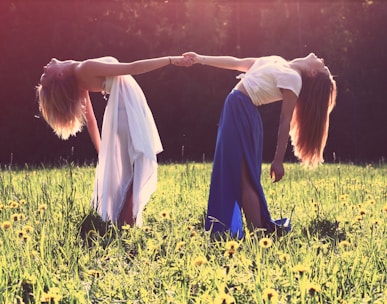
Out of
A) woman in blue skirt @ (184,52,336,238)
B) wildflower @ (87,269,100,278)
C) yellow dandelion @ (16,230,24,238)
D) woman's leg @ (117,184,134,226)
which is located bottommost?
woman's leg @ (117,184,134,226)

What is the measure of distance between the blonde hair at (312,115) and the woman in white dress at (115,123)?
1.06m

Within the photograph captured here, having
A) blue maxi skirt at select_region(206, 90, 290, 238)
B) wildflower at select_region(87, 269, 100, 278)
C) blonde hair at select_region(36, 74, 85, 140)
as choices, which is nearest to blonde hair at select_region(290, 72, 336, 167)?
blue maxi skirt at select_region(206, 90, 290, 238)

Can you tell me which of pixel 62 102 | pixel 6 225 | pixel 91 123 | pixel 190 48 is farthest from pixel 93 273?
pixel 190 48

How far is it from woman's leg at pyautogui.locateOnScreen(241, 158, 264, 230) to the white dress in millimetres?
779

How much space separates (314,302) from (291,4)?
47.5 ft

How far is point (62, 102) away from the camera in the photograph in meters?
4.82

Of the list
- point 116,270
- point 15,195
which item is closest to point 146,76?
point 15,195

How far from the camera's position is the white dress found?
187 inches

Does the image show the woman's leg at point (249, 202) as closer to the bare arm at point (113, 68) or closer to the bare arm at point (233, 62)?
the bare arm at point (233, 62)

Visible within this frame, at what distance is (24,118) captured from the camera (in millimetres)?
14477

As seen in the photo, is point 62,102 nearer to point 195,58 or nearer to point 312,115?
point 195,58

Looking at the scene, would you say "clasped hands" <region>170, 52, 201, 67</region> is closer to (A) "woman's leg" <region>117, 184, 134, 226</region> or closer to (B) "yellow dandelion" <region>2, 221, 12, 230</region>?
(A) "woman's leg" <region>117, 184, 134, 226</region>

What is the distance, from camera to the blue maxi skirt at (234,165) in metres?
4.34

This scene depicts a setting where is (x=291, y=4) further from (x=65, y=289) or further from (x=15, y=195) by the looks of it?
(x=65, y=289)
